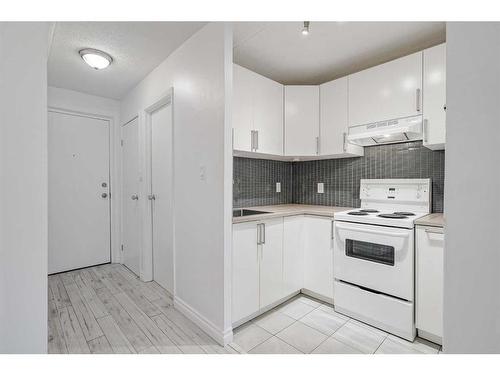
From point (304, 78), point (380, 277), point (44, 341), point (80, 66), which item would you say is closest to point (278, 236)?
point (380, 277)

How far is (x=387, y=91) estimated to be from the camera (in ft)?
6.68

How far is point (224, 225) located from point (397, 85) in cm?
179

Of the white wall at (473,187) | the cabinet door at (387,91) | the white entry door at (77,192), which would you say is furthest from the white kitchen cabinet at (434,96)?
the white entry door at (77,192)

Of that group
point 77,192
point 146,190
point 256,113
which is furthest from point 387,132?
point 77,192

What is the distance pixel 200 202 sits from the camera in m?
1.82

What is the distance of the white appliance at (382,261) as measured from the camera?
5.48 feet

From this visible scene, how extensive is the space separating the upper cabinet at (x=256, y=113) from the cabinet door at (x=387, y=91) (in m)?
0.69

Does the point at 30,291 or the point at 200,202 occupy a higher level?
the point at 200,202

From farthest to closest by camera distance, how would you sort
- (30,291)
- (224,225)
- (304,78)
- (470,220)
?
1. (304,78)
2. (224,225)
3. (30,291)
4. (470,220)

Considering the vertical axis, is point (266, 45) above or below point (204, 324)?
above

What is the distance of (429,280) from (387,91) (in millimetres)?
1482

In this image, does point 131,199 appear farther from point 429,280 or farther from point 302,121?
point 429,280
